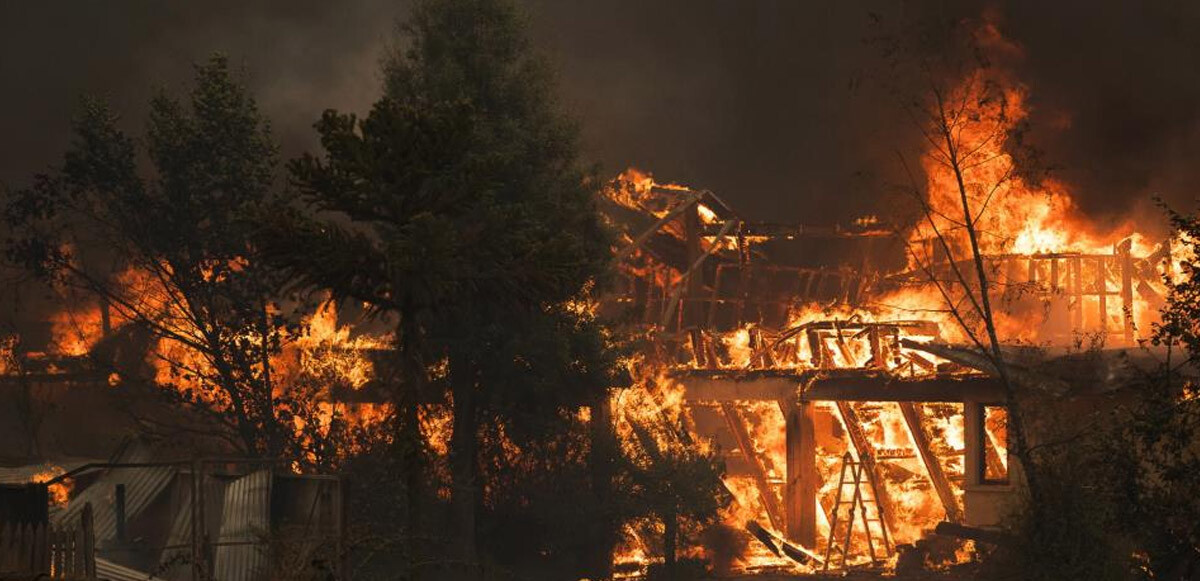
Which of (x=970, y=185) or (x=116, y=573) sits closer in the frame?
(x=116, y=573)

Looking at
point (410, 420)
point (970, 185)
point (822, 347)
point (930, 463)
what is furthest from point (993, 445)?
point (410, 420)

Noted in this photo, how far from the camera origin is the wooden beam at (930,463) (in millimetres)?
33719

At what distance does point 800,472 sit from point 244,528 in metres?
15.3

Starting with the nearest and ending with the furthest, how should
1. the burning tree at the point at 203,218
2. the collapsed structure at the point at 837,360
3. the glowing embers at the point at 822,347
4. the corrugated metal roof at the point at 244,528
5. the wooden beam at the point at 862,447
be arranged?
the corrugated metal roof at the point at 244,528 → the burning tree at the point at 203,218 → the collapsed structure at the point at 837,360 → the glowing embers at the point at 822,347 → the wooden beam at the point at 862,447

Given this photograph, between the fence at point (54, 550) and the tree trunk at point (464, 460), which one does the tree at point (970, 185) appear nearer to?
the tree trunk at point (464, 460)

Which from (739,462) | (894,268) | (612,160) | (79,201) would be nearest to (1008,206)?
(894,268)

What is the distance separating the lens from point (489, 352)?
2925cm

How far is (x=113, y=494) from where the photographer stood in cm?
2747

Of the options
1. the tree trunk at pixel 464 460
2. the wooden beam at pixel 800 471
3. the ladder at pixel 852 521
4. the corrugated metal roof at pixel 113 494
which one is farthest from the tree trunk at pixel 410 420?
the wooden beam at pixel 800 471

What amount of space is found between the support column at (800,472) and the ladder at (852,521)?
2.16 ft

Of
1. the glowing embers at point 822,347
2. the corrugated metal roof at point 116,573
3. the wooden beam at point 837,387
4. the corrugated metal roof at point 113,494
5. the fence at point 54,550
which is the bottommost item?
the corrugated metal roof at point 116,573

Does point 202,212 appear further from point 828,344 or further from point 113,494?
point 828,344

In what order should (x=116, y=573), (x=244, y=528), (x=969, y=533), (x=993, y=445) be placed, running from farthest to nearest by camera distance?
(x=993, y=445), (x=969, y=533), (x=244, y=528), (x=116, y=573)

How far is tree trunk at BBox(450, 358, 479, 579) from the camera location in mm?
28281
